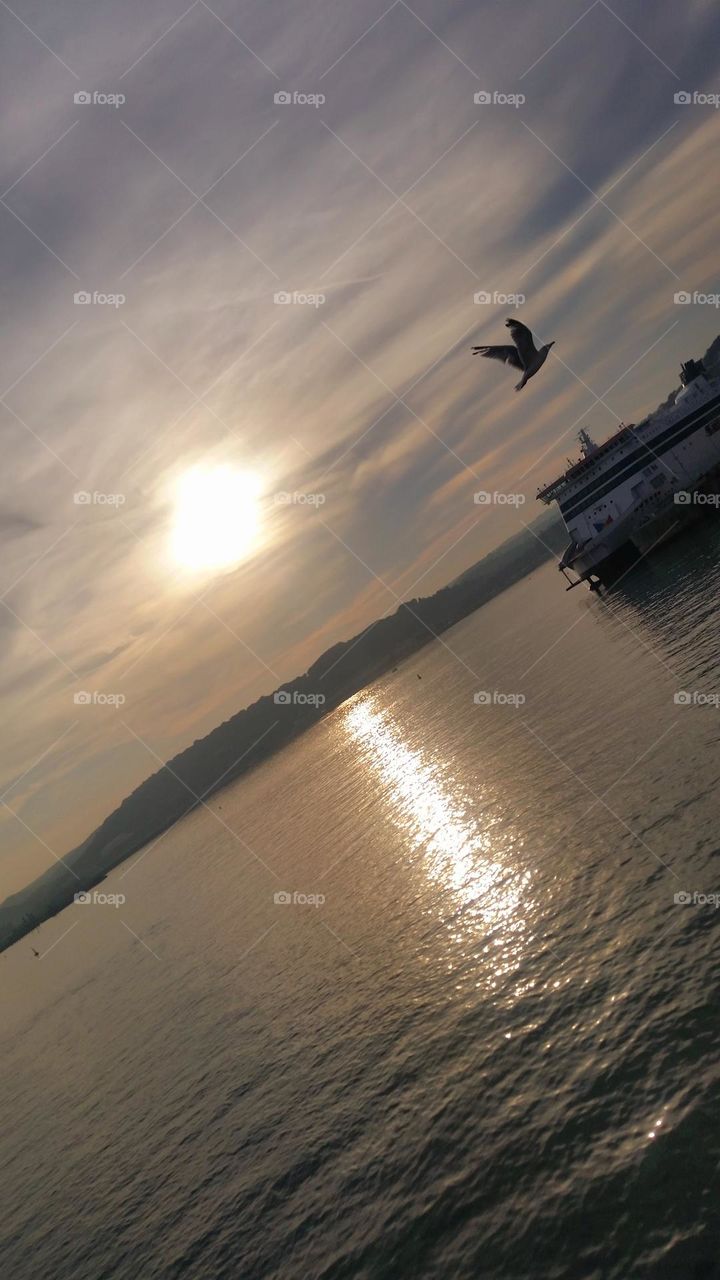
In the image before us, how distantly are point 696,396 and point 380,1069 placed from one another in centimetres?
8777

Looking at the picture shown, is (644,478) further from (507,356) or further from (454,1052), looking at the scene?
(454,1052)

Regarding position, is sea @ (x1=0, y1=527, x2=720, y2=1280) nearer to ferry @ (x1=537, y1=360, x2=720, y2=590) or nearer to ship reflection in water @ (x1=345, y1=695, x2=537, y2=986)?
ship reflection in water @ (x1=345, y1=695, x2=537, y2=986)

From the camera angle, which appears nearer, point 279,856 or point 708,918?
point 708,918

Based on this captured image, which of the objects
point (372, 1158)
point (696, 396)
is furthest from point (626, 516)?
point (372, 1158)

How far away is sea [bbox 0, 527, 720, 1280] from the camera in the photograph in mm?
11336

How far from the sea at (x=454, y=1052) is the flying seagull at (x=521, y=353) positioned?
1521cm

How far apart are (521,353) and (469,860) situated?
21773 millimetres

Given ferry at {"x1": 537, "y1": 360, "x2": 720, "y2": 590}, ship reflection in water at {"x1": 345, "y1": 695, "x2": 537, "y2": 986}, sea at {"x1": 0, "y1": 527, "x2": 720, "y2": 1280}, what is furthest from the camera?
ferry at {"x1": 537, "y1": 360, "x2": 720, "y2": 590}

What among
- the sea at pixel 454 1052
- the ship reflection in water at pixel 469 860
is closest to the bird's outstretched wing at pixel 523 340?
the sea at pixel 454 1052

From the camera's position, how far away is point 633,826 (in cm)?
2131

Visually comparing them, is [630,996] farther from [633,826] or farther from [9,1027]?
[9,1027]

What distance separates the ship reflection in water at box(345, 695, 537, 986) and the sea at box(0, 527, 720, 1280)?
0.16 metres

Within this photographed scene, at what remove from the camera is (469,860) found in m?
29.0

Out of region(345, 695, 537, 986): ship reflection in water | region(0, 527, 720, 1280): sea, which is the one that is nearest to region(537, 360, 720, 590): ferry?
region(0, 527, 720, 1280): sea
